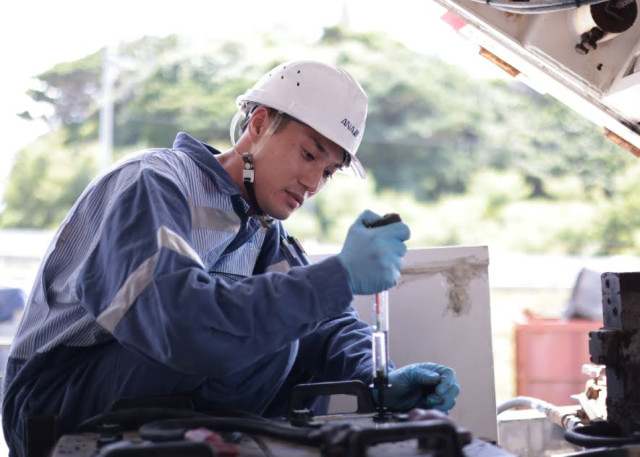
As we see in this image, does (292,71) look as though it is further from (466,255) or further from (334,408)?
(334,408)

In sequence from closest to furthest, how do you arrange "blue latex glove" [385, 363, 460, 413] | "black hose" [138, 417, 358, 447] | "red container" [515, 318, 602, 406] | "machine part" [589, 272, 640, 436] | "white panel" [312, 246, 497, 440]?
"black hose" [138, 417, 358, 447] < "machine part" [589, 272, 640, 436] < "blue latex glove" [385, 363, 460, 413] < "white panel" [312, 246, 497, 440] < "red container" [515, 318, 602, 406]

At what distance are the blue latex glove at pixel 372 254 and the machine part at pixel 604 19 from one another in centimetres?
97

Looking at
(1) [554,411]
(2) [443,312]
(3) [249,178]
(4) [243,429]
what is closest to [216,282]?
(4) [243,429]

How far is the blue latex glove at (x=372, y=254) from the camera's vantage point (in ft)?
5.40

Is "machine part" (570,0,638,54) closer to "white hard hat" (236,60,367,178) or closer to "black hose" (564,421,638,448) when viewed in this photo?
"white hard hat" (236,60,367,178)

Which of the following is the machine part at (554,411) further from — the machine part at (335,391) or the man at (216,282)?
the machine part at (335,391)

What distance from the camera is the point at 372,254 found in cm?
166

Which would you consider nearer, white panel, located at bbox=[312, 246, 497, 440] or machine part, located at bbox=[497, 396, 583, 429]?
machine part, located at bbox=[497, 396, 583, 429]

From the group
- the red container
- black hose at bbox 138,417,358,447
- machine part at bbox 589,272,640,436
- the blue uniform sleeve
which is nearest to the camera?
black hose at bbox 138,417,358,447

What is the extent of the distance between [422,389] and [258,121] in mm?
857

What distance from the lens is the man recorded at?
160 centimetres

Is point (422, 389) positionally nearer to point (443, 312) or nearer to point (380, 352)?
point (380, 352)

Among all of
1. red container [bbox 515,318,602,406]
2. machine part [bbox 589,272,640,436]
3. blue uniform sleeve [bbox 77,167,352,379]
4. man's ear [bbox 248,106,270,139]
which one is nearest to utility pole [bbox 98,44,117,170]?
red container [bbox 515,318,602,406]

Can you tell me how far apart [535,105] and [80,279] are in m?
15.0
